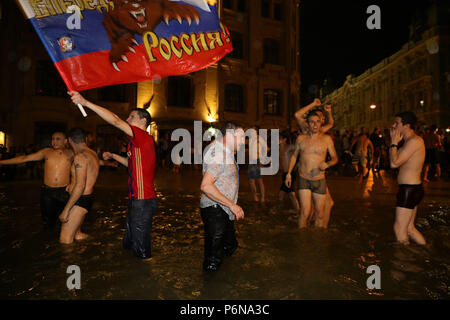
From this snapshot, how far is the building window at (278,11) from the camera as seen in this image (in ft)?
88.2

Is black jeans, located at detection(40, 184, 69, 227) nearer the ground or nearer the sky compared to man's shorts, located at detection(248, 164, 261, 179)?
nearer the ground

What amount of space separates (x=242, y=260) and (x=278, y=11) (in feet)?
89.6

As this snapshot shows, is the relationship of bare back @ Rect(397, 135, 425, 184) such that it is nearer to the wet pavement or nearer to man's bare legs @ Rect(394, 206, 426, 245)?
man's bare legs @ Rect(394, 206, 426, 245)

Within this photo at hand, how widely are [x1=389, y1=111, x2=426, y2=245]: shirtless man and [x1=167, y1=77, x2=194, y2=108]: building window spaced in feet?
64.5

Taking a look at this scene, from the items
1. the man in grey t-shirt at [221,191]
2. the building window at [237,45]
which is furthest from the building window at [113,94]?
the man in grey t-shirt at [221,191]

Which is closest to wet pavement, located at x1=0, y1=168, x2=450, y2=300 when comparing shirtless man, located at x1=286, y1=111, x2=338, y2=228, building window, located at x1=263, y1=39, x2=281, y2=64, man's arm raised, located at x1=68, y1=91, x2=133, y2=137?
shirtless man, located at x1=286, y1=111, x2=338, y2=228

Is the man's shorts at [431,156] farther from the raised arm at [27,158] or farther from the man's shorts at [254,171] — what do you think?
the raised arm at [27,158]

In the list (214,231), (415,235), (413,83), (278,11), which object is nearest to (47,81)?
(278,11)

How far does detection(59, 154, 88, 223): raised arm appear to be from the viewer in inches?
171

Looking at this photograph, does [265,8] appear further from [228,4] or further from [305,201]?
[305,201]

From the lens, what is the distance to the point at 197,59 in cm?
473

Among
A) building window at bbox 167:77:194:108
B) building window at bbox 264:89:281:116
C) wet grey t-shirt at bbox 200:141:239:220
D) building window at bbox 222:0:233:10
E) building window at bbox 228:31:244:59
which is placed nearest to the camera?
wet grey t-shirt at bbox 200:141:239:220

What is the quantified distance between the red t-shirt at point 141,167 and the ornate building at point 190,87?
1789cm

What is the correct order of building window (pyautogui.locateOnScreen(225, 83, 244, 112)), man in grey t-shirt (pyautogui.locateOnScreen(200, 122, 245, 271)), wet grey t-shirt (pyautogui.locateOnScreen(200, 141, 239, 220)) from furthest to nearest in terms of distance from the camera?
1. building window (pyautogui.locateOnScreen(225, 83, 244, 112))
2. man in grey t-shirt (pyautogui.locateOnScreen(200, 122, 245, 271))
3. wet grey t-shirt (pyautogui.locateOnScreen(200, 141, 239, 220))
